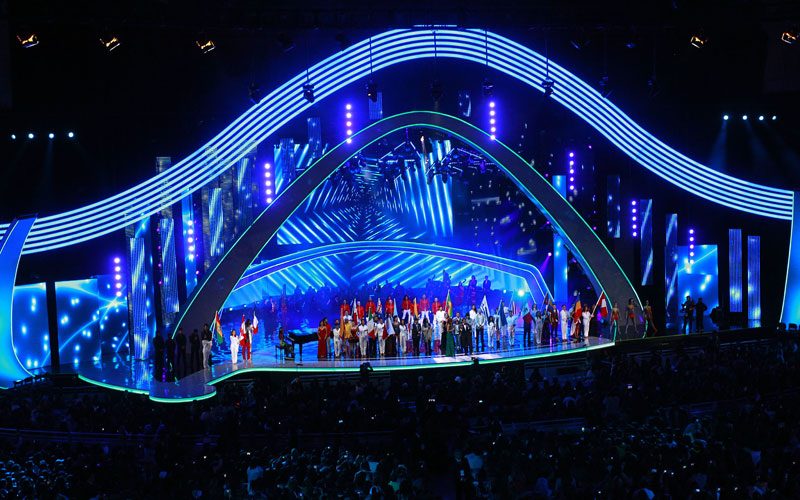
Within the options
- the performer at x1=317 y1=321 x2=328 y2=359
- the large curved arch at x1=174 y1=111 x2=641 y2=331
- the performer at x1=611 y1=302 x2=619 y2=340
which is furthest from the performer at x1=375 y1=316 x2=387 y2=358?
→ the performer at x1=611 y1=302 x2=619 y2=340

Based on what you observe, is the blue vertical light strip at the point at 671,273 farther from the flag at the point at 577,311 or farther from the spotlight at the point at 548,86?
the spotlight at the point at 548,86

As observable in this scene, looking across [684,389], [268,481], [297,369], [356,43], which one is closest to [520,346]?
[297,369]

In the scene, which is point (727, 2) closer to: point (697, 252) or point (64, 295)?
point (697, 252)

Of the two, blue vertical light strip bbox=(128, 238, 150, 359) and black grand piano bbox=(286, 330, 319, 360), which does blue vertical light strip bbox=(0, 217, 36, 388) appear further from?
black grand piano bbox=(286, 330, 319, 360)

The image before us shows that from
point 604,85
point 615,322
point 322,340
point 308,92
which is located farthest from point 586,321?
point 308,92

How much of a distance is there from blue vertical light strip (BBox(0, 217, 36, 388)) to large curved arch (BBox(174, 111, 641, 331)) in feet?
18.3

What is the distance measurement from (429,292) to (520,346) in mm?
6568

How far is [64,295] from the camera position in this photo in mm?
23047

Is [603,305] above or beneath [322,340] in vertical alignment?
above

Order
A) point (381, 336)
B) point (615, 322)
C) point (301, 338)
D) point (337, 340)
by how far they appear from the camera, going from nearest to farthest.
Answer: point (301, 338), point (337, 340), point (381, 336), point (615, 322)

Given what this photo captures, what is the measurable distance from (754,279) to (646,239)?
421cm

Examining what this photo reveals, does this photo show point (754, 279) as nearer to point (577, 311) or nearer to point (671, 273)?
point (671, 273)

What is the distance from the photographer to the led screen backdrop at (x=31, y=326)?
22094 mm

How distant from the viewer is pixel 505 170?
23438mm
